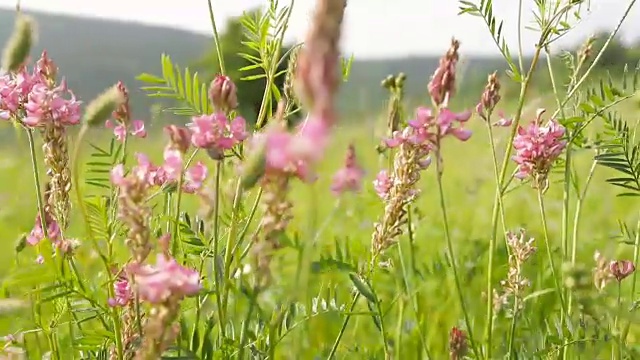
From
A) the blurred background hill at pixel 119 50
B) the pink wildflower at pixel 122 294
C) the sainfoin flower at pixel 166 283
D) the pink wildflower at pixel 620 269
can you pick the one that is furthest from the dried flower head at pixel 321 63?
the blurred background hill at pixel 119 50

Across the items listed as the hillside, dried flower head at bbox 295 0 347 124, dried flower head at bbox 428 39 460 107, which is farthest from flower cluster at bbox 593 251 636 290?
the hillside

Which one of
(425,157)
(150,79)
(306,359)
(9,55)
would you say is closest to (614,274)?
(425,157)

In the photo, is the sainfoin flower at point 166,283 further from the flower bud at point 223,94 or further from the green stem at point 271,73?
the green stem at point 271,73

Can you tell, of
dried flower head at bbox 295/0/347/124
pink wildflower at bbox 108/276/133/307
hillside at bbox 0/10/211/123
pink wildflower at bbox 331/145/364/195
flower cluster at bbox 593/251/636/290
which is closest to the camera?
dried flower head at bbox 295/0/347/124

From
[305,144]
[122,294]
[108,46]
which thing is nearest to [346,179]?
[305,144]

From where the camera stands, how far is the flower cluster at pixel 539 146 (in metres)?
1.11

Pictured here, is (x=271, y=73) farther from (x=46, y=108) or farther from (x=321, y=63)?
(x=321, y=63)

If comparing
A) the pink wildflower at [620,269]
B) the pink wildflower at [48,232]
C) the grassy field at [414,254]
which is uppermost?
the pink wildflower at [48,232]

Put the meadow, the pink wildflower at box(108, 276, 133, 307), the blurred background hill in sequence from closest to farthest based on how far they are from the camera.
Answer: the meadow
the pink wildflower at box(108, 276, 133, 307)
the blurred background hill

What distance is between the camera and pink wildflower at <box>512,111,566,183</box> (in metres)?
1.11

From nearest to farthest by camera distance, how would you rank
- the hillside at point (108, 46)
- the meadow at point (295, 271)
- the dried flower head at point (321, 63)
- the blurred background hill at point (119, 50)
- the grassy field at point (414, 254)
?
the dried flower head at point (321, 63) < the meadow at point (295, 271) < the grassy field at point (414, 254) < the blurred background hill at point (119, 50) < the hillside at point (108, 46)

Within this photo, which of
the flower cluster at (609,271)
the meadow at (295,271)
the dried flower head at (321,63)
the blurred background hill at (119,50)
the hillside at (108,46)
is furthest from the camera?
the hillside at (108,46)

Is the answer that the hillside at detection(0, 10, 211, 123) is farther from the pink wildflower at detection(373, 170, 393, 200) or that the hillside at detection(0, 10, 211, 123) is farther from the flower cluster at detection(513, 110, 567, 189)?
the flower cluster at detection(513, 110, 567, 189)

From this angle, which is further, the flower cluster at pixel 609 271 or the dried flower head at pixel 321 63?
the flower cluster at pixel 609 271
